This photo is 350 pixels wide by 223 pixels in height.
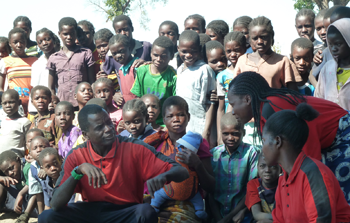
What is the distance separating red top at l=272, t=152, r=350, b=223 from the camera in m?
2.24

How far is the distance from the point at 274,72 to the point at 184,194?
6.03 feet

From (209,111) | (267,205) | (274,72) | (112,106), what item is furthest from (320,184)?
(112,106)

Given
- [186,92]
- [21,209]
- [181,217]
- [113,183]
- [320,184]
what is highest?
[186,92]

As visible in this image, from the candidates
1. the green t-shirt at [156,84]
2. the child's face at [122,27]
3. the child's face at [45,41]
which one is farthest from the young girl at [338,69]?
the child's face at [45,41]

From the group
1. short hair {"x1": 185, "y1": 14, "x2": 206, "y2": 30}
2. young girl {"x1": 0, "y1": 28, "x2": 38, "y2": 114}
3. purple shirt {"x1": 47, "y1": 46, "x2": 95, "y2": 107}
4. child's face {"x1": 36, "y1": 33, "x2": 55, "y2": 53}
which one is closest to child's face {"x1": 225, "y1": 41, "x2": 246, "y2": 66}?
short hair {"x1": 185, "y1": 14, "x2": 206, "y2": 30}

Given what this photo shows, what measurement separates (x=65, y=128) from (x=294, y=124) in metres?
3.76

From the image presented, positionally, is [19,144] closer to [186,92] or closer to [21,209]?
[21,209]

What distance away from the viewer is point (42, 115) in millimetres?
6078

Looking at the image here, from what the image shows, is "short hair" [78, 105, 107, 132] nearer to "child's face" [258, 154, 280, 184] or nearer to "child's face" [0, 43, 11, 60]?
"child's face" [258, 154, 280, 184]

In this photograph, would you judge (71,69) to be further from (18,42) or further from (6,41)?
(6,41)

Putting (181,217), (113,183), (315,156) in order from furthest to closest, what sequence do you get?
(181,217)
(113,183)
(315,156)

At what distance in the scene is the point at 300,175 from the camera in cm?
242

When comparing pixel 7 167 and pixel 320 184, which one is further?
pixel 7 167

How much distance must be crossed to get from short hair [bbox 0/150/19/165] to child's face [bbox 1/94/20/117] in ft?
2.61
